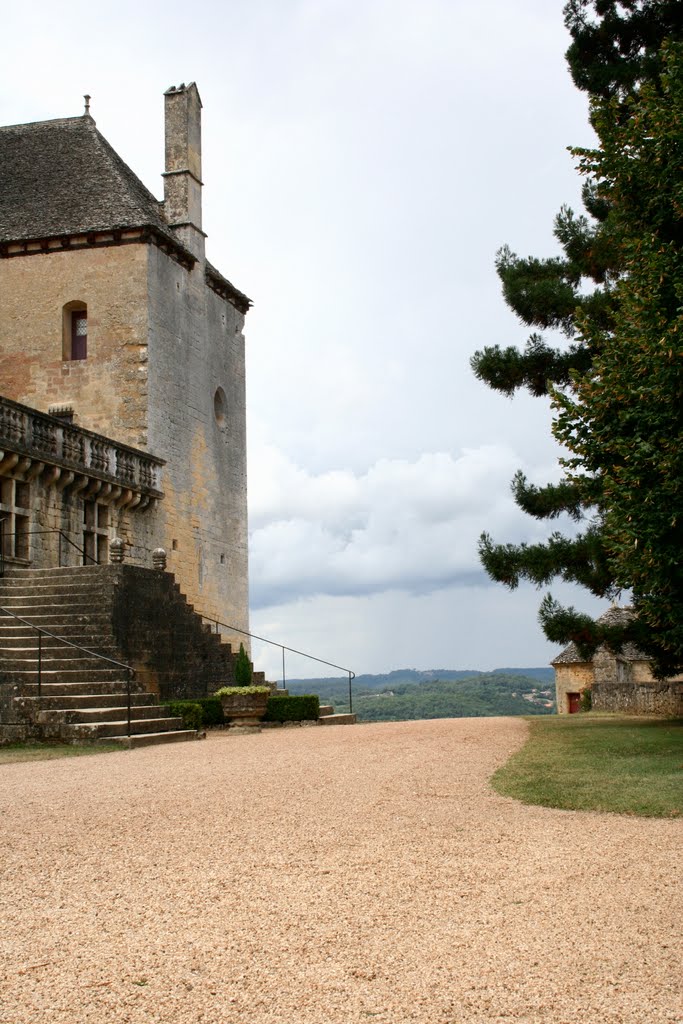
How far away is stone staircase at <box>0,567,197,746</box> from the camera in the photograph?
13.2m

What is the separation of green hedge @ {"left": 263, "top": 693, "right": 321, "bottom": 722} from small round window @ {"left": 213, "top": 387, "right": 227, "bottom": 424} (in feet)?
38.5

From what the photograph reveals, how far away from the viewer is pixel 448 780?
9.15 meters

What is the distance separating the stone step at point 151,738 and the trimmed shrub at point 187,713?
495mm

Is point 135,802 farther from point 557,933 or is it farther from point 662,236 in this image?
point 662,236

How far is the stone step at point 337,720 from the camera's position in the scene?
1973 centimetres

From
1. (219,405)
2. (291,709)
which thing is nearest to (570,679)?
(219,405)

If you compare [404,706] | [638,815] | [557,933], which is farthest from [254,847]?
[404,706]

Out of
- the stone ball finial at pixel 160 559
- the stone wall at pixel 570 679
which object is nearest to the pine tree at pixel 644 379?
the stone ball finial at pixel 160 559

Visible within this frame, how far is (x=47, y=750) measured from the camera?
1232cm

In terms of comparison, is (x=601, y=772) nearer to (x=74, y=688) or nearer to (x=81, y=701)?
(x=81, y=701)

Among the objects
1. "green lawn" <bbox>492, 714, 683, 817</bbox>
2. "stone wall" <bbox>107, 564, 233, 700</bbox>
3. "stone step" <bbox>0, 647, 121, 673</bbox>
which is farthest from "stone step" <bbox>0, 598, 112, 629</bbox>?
"green lawn" <bbox>492, 714, 683, 817</bbox>

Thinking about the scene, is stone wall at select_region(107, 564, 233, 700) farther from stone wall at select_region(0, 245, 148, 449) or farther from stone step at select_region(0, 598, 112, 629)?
stone wall at select_region(0, 245, 148, 449)

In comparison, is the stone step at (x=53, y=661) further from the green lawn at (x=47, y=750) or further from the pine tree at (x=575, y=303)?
the pine tree at (x=575, y=303)

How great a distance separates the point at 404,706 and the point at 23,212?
95.0ft
